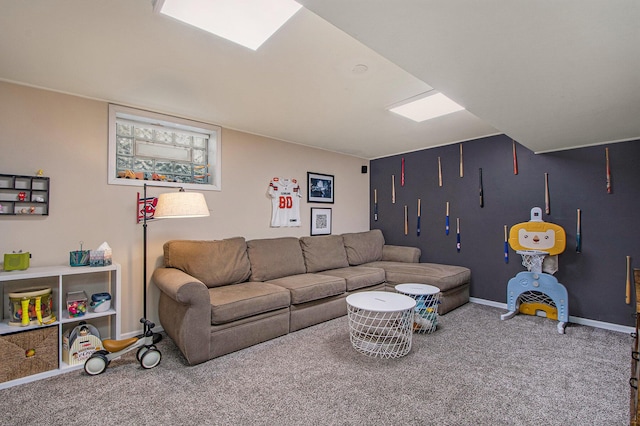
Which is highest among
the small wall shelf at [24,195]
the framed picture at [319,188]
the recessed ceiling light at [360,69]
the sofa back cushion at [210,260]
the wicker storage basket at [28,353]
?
the recessed ceiling light at [360,69]

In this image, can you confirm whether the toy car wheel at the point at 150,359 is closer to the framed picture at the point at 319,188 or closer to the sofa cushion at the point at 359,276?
the sofa cushion at the point at 359,276

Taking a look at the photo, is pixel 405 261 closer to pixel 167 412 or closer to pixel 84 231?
pixel 167 412

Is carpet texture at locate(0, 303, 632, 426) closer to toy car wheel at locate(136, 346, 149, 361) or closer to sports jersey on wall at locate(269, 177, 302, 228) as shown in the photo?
toy car wheel at locate(136, 346, 149, 361)

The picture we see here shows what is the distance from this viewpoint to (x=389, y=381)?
2.13 meters

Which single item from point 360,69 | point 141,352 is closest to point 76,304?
point 141,352

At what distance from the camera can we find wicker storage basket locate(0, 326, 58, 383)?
208cm

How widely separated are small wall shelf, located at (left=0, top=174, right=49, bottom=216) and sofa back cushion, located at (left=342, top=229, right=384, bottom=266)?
351 centimetres

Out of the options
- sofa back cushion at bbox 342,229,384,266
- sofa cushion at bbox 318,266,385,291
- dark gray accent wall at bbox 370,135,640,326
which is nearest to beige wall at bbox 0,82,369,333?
sofa cushion at bbox 318,266,385,291

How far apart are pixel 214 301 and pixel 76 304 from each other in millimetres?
1104

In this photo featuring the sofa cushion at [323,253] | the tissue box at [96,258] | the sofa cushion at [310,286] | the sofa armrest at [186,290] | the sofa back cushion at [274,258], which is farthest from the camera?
the sofa cushion at [323,253]

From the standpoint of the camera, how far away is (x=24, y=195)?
8.08ft

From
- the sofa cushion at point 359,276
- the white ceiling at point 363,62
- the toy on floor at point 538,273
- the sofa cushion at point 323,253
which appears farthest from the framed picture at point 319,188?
the toy on floor at point 538,273

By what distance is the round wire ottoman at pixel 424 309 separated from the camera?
298cm

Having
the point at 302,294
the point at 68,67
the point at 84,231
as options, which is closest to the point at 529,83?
the point at 302,294
